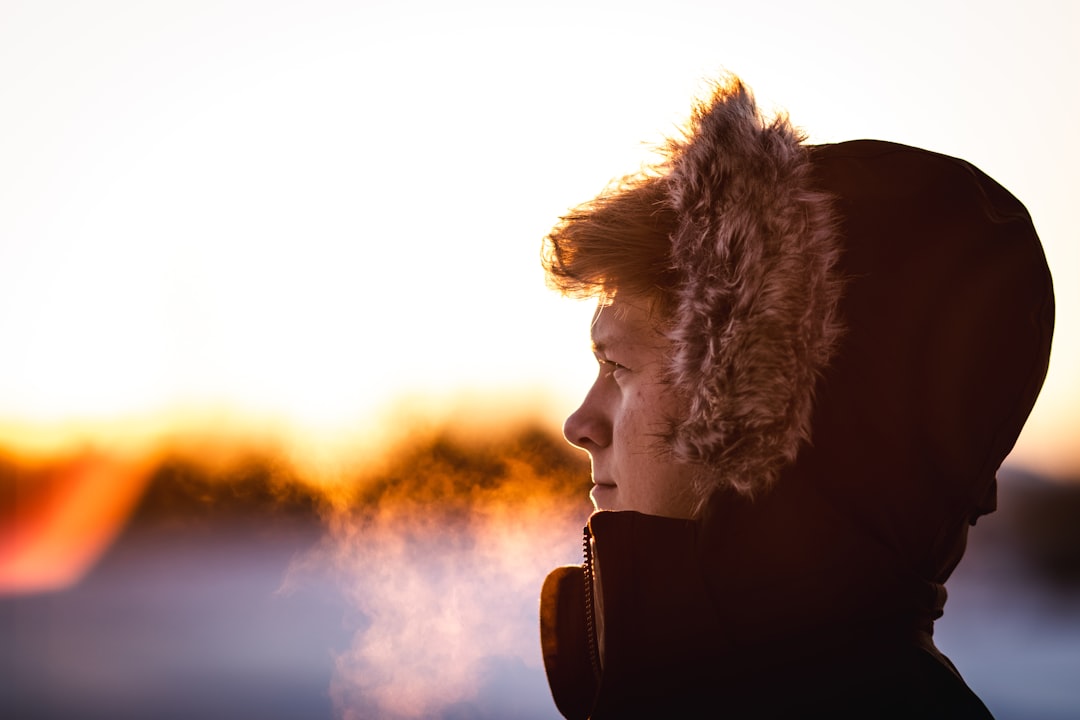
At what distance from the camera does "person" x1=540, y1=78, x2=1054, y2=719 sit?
1.68 m

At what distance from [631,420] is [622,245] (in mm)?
376

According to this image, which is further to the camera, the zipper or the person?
the zipper

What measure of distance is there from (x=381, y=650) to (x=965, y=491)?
9.42 metres

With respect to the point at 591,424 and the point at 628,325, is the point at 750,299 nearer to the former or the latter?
the point at 628,325

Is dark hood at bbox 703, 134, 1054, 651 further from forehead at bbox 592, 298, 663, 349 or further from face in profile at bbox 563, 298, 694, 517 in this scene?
forehead at bbox 592, 298, 663, 349

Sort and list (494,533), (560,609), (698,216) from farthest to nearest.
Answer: (494,533), (560,609), (698,216)

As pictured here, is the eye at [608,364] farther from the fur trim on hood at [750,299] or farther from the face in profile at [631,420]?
the fur trim on hood at [750,299]

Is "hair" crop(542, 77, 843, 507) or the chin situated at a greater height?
"hair" crop(542, 77, 843, 507)

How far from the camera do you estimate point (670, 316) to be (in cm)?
188

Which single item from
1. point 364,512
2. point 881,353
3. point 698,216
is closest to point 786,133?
point 698,216

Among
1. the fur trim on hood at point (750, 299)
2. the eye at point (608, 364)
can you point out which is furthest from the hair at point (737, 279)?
the eye at point (608, 364)

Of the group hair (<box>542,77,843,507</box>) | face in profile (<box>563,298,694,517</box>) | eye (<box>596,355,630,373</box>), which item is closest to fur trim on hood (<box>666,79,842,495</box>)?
hair (<box>542,77,843,507</box>)

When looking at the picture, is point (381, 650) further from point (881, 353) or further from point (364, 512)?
point (881, 353)

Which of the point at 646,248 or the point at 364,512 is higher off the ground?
the point at 646,248
